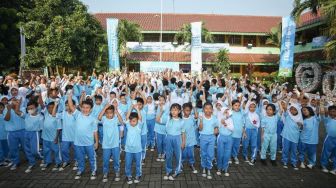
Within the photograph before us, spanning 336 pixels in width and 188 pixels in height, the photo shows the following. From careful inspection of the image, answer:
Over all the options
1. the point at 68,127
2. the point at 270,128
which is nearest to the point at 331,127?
the point at 270,128

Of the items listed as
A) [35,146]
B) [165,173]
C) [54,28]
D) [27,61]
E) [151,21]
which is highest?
[151,21]

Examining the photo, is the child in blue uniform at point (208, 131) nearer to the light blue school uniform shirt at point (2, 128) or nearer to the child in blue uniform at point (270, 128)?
the child in blue uniform at point (270, 128)

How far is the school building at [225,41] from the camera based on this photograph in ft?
78.7

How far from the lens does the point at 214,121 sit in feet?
19.1

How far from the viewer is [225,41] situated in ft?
90.8

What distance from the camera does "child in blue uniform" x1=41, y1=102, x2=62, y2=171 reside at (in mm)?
6098

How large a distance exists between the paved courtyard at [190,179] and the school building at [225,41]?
17101mm

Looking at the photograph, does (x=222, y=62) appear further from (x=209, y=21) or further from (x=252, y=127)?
(x=252, y=127)

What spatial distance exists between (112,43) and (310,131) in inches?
599

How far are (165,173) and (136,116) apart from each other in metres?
1.60

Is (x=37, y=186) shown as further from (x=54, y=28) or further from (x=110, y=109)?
(x=54, y=28)

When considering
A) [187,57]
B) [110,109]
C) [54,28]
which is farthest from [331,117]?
[187,57]

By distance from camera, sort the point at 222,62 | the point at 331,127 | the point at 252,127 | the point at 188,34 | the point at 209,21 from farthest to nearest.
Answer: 1. the point at 209,21
2. the point at 222,62
3. the point at 188,34
4. the point at 252,127
5. the point at 331,127

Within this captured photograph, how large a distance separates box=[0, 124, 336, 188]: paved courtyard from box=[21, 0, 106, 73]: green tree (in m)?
10.6
